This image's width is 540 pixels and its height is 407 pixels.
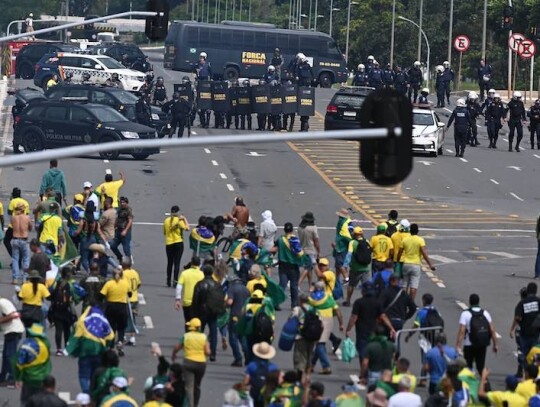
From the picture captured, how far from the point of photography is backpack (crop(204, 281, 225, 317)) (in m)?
22.2

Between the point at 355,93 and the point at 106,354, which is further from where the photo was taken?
the point at 355,93

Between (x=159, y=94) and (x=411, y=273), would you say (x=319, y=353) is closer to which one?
(x=411, y=273)

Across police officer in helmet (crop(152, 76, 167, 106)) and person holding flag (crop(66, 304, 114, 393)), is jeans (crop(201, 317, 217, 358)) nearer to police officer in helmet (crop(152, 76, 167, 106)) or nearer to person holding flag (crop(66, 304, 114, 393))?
person holding flag (crop(66, 304, 114, 393))

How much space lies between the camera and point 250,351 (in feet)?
69.8

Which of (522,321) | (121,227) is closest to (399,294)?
(522,321)

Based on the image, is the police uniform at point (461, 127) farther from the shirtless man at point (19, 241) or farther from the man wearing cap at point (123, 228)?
the shirtless man at point (19, 241)

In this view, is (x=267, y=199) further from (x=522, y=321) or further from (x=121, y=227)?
(x=522, y=321)

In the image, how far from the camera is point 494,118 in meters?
51.5

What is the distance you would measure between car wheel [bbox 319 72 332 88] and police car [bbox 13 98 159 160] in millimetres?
36574

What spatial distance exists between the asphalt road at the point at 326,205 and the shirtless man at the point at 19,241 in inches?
Answer: 14.9

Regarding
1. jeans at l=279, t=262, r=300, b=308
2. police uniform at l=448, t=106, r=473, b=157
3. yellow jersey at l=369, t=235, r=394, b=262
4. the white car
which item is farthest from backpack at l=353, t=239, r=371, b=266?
police uniform at l=448, t=106, r=473, b=157

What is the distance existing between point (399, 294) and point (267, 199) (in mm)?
17743

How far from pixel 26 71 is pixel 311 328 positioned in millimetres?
54739

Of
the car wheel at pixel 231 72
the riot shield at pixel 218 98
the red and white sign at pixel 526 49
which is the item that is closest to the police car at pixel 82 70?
the riot shield at pixel 218 98
